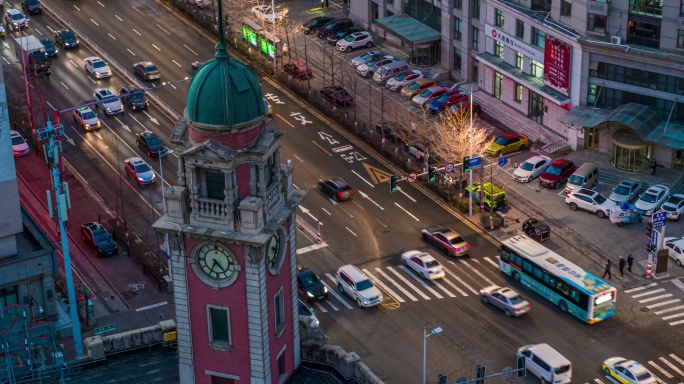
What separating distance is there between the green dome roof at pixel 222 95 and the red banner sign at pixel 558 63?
254 ft

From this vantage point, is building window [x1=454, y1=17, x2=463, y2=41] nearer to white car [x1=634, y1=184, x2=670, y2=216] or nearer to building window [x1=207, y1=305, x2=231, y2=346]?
white car [x1=634, y1=184, x2=670, y2=216]

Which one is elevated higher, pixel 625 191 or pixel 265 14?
pixel 265 14

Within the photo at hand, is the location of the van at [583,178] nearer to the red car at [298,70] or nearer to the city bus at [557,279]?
the city bus at [557,279]

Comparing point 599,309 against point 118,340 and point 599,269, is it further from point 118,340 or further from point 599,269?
point 118,340

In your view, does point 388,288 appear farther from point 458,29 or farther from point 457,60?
point 458,29

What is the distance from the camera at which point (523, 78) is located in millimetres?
150875

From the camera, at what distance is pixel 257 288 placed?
241 ft

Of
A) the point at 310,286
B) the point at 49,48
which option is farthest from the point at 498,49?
the point at 49,48

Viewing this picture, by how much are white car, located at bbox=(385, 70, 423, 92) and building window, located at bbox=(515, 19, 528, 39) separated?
15977mm

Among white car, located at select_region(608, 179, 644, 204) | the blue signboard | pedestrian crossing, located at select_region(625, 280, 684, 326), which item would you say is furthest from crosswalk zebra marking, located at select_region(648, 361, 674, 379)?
white car, located at select_region(608, 179, 644, 204)

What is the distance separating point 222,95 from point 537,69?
83.8 m

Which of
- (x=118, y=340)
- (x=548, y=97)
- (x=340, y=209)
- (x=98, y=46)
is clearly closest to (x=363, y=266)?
(x=340, y=209)

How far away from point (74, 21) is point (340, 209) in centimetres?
6346

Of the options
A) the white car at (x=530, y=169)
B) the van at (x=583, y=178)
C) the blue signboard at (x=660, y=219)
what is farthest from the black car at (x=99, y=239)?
the blue signboard at (x=660, y=219)
